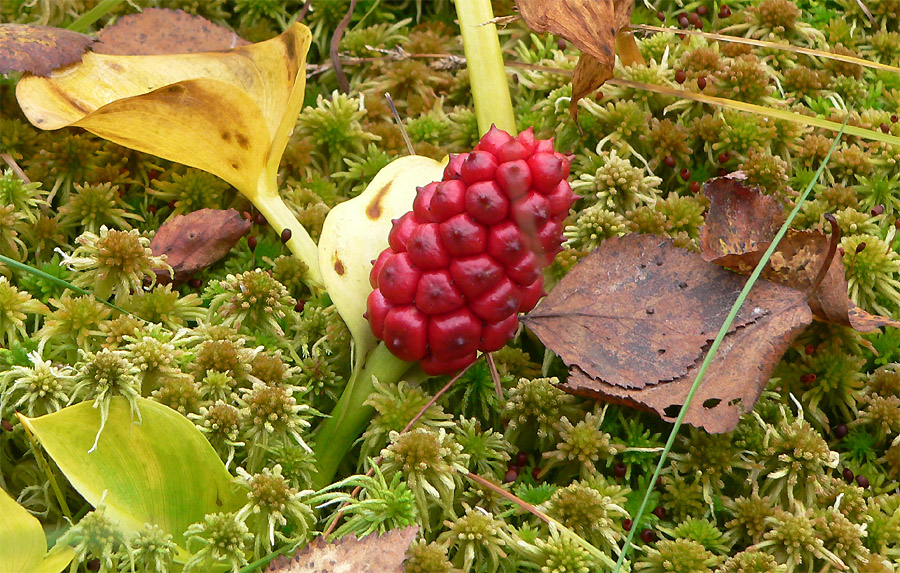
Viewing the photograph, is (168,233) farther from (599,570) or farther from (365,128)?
(599,570)

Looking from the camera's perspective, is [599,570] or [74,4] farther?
[74,4]

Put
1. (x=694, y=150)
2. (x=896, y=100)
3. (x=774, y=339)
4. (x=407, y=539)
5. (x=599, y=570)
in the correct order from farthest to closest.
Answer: (x=896, y=100) → (x=694, y=150) → (x=774, y=339) → (x=599, y=570) → (x=407, y=539)

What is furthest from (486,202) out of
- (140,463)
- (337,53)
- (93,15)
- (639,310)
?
(93,15)

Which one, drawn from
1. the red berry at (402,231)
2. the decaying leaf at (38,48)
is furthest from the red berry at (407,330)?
the decaying leaf at (38,48)

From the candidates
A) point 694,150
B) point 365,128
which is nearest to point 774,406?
point 694,150

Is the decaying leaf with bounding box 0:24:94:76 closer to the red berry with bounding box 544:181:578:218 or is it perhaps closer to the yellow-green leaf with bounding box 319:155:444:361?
the yellow-green leaf with bounding box 319:155:444:361

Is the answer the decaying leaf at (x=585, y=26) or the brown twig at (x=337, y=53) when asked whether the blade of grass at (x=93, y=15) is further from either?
the decaying leaf at (x=585, y=26)

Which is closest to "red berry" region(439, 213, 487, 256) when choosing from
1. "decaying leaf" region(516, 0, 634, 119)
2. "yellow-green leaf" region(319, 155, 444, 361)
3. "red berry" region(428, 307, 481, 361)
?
"red berry" region(428, 307, 481, 361)
